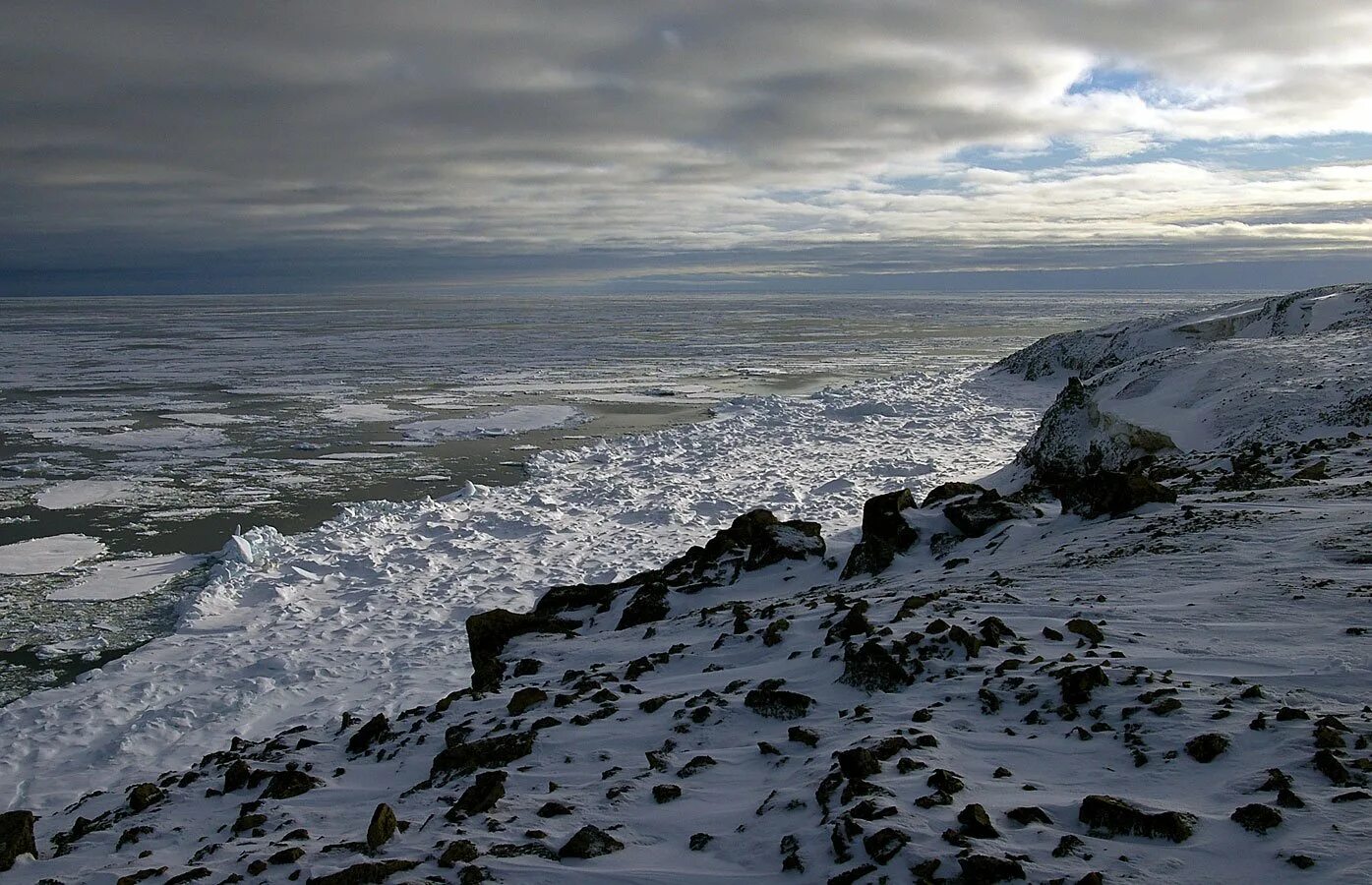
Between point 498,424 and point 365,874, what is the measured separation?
2167cm

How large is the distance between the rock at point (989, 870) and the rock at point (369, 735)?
4437 millimetres

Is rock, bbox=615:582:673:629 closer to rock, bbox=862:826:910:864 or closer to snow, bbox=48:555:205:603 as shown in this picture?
rock, bbox=862:826:910:864

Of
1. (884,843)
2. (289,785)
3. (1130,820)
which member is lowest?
(289,785)

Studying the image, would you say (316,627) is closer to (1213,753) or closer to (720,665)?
(720,665)

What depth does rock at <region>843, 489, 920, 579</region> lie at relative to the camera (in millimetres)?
8883

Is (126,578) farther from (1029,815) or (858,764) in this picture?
(1029,815)

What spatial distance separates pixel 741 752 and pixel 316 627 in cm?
762

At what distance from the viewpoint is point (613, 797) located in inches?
177

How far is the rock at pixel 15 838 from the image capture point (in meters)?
5.03

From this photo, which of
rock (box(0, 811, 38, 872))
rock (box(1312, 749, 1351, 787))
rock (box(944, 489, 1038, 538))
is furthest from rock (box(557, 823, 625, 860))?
rock (box(944, 489, 1038, 538))

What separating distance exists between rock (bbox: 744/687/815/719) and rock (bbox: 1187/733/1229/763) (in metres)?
1.96

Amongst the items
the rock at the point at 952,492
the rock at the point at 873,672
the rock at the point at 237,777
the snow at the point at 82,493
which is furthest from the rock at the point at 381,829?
the snow at the point at 82,493

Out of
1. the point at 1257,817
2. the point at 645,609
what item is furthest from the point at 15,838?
the point at 1257,817

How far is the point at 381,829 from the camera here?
14.1 ft
